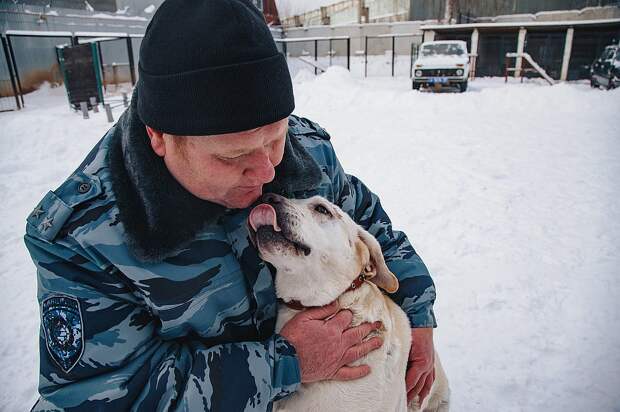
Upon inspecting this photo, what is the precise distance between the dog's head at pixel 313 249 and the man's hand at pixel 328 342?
14 centimetres

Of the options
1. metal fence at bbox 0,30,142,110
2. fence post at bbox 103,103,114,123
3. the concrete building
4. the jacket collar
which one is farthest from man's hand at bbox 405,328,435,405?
the concrete building

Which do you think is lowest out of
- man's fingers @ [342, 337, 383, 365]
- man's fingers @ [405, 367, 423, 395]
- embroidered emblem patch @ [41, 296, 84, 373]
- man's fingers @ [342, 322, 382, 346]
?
man's fingers @ [405, 367, 423, 395]

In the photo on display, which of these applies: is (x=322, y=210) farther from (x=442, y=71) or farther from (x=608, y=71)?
(x=608, y=71)

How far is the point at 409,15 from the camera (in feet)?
107

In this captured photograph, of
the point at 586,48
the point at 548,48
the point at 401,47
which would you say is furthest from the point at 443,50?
the point at 401,47

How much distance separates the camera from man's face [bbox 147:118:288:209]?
139cm

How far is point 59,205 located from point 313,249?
41.5 inches

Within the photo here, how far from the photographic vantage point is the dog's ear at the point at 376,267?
6.80 feet

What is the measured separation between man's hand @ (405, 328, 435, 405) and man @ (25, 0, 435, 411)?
2.09ft

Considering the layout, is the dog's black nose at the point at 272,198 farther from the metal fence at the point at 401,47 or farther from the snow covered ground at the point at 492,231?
the metal fence at the point at 401,47

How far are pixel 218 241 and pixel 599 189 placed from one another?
6732 mm

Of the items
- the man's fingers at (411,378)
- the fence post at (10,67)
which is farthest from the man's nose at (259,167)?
the fence post at (10,67)

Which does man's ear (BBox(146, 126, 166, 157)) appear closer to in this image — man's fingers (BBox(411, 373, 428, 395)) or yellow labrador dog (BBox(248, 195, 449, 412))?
yellow labrador dog (BBox(248, 195, 449, 412))

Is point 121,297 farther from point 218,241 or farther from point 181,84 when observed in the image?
point 181,84
